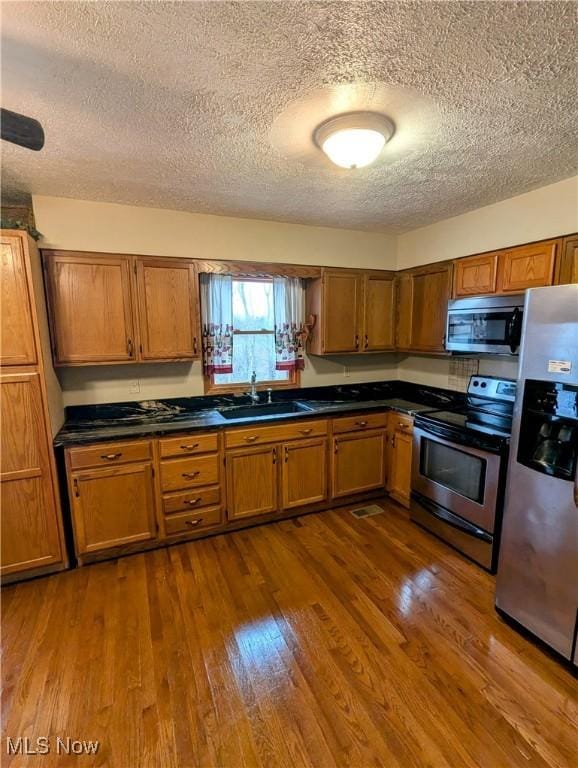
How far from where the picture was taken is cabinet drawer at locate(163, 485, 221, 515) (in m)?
2.71

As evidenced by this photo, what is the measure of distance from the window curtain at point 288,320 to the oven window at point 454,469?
1.39 meters

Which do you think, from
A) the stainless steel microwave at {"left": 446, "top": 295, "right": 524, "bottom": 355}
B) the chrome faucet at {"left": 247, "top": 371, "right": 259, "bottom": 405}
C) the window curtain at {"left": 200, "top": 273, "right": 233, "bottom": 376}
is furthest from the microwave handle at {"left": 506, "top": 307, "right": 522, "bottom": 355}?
the window curtain at {"left": 200, "top": 273, "right": 233, "bottom": 376}

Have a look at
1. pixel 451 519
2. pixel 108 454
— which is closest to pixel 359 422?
pixel 451 519

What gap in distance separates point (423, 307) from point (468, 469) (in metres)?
1.52

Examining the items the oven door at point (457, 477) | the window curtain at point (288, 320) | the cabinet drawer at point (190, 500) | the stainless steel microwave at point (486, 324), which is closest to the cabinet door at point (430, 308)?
the stainless steel microwave at point (486, 324)

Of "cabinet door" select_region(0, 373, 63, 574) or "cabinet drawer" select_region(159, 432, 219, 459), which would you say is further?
"cabinet drawer" select_region(159, 432, 219, 459)

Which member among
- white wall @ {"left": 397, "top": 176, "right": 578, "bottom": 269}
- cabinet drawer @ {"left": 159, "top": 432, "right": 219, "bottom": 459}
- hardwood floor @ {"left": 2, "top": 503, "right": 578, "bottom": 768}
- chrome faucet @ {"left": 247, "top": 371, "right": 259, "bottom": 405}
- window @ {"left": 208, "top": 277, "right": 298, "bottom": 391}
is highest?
white wall @ {"left": 397, "top": 176, "right": 578, "bottom": 269}

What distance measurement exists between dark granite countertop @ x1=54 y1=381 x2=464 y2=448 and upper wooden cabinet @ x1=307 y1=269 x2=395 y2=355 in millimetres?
493

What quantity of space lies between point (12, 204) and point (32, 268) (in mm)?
836

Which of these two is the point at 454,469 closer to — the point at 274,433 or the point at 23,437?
the point at 274,433

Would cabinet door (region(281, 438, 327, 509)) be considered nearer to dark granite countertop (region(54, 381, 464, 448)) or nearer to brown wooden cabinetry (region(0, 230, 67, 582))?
dark granite countertop (region(54, 381, 464, 448))

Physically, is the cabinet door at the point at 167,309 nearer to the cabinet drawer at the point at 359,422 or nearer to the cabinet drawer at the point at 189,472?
the cabinet drawer at the point at 189,472

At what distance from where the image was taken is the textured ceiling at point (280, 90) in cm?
108

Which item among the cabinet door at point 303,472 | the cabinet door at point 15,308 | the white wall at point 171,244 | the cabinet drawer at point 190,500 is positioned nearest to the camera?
the cabinet door at point 15,308
